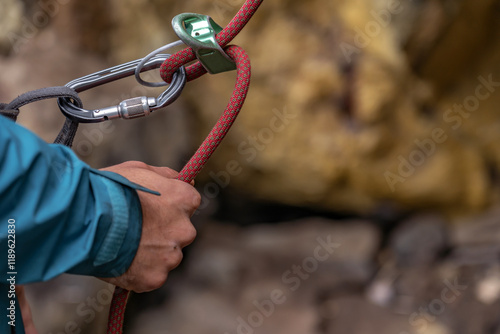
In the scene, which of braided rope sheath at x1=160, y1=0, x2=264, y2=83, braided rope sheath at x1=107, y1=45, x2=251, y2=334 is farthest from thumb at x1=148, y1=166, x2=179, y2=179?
braided rope sheath at x1=160, y1=0, x2=264, y2=83

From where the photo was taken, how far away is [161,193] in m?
0.64

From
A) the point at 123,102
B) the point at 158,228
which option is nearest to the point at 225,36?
the point at 123,102

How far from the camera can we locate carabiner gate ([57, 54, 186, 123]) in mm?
694

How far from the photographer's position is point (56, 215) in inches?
20.2

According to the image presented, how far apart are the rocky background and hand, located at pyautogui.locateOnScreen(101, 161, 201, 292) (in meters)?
1.02

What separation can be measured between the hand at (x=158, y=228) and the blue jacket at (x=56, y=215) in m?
0.02

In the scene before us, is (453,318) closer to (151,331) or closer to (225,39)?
(151,331)

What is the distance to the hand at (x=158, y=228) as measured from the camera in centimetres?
61

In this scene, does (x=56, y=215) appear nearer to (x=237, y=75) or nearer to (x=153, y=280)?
(x=153, y=280)

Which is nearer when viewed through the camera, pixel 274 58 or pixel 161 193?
pixel 161 193

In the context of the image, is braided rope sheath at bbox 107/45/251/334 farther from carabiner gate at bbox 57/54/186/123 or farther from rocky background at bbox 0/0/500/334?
rocky background at bbox 0/0/500/334

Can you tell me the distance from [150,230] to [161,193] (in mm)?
48

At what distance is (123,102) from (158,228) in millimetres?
173

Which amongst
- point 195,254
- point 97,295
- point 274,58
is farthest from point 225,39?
point 195,254
